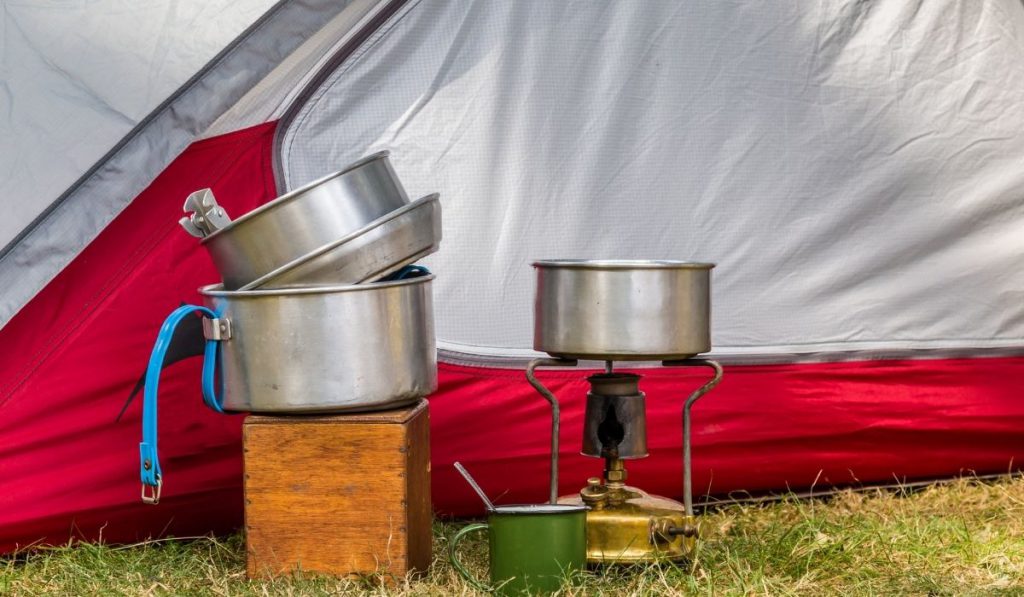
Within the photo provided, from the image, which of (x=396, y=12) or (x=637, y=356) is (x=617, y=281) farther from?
(x=396, y=12)

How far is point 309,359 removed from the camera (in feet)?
5.49

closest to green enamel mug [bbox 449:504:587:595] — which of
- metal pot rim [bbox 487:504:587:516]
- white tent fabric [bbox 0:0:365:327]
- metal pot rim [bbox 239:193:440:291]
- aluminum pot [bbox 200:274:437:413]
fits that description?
metal pot rim [bbox 487:504:587:516]

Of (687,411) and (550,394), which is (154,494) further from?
(687,411)

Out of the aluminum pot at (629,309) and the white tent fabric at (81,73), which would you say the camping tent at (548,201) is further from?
the aluminum pot at (629,309)

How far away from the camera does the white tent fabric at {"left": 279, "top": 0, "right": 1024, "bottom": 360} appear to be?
6.96 ft

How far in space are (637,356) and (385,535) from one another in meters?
0.40

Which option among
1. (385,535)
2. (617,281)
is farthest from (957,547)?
(385,535)

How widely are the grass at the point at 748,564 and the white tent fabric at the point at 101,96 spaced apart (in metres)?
0.38

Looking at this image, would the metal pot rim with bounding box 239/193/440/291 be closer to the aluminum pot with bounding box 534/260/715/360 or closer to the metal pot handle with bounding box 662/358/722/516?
the aluminum pot with bounding box 534/260/715/360

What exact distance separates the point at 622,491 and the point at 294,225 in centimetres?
56

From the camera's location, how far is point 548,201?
2.17 meters

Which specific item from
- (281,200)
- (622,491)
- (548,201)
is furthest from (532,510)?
(548,201)

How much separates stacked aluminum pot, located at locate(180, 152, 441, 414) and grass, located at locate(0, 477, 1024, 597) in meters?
0.25

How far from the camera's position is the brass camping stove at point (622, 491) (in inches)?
68.4
